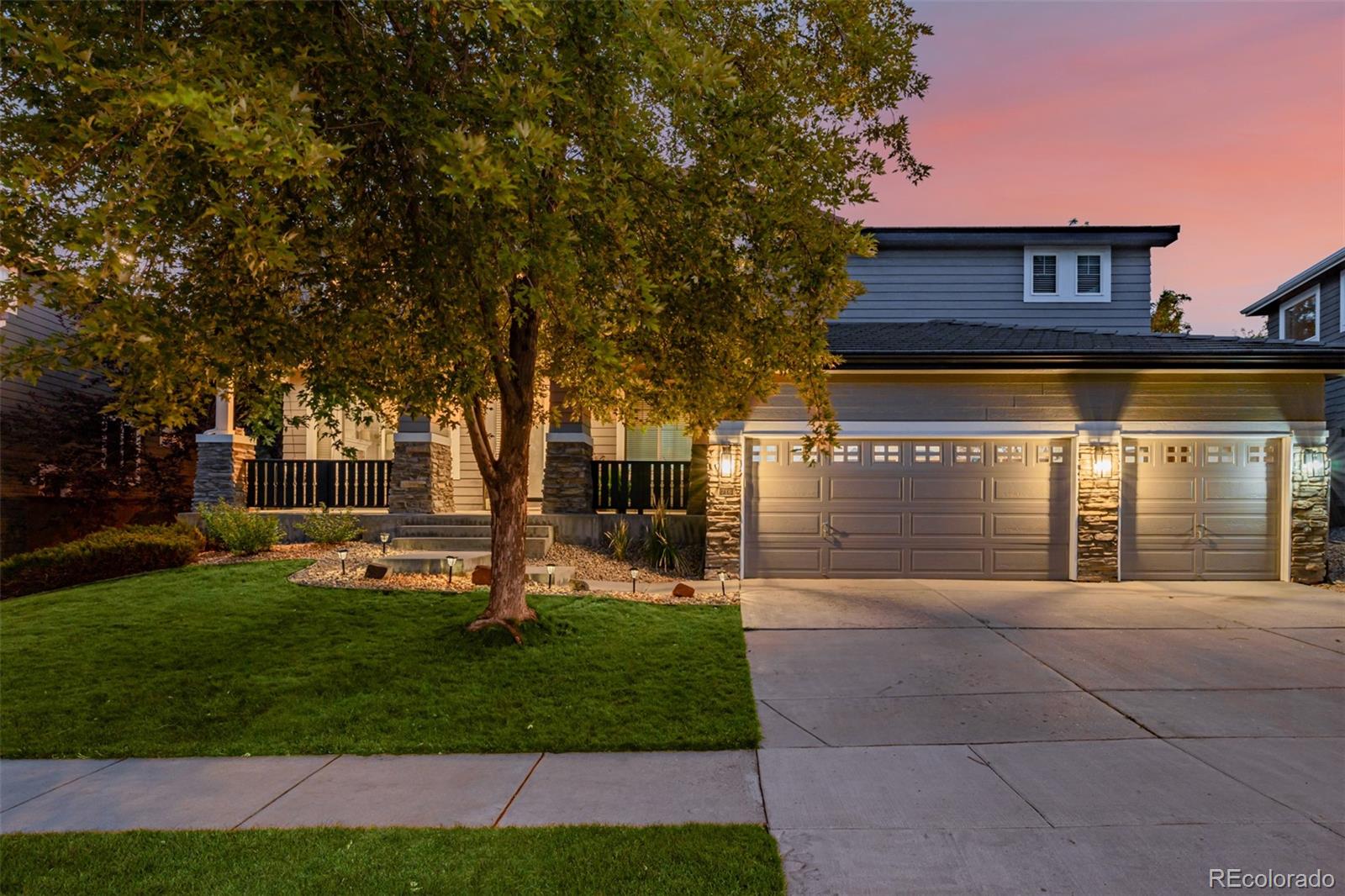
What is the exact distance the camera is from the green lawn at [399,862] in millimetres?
3092

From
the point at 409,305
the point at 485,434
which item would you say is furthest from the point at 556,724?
the point at 409,305

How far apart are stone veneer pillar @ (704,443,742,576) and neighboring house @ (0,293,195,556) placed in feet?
40.6

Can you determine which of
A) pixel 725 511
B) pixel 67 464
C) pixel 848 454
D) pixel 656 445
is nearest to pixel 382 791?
pixel 725 511

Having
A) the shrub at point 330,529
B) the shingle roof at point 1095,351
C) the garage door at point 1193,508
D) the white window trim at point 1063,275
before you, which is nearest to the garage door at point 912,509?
the garage door at point 1193,508

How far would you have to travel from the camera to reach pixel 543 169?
496 centimetres

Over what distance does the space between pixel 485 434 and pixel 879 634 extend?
4.93 meters

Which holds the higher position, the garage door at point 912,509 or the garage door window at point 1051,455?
the garage door window at point 1051,455

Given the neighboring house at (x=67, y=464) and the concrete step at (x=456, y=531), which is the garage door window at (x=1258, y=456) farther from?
the neighboring house at (x=67, y=464)

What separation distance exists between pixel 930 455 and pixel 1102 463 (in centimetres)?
262

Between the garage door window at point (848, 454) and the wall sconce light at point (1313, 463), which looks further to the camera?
the garage door window at point (848, 454)

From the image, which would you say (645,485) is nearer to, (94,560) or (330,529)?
(330,529)

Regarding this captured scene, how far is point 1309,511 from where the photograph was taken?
1095 centimetres

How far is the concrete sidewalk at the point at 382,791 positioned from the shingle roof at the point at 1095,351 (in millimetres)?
7862

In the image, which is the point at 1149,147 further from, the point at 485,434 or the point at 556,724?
the point at 556,724
